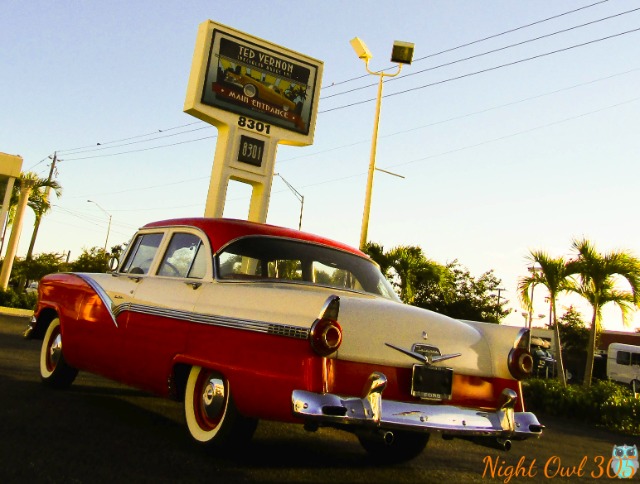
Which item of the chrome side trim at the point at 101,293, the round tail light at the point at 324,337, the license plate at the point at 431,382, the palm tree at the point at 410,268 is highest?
the palm tree at the point at 410,268

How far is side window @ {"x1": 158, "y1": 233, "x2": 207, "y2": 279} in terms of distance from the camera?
5.03 metres

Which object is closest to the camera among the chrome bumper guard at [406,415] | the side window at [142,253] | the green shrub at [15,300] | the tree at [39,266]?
the chrome bumper guard at [406,415]

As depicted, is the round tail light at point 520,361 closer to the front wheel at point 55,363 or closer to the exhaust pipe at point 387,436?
the exhaust pipe at point 387,436

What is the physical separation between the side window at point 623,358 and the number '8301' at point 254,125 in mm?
27603

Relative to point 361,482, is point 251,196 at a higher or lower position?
higher

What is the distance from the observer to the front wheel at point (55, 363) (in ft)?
21.5

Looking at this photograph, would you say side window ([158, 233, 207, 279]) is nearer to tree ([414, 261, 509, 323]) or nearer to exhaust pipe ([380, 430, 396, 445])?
exhaust pipe ([380, 430, 396, 445])

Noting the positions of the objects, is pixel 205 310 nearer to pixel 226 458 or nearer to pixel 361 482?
pixel 226 458

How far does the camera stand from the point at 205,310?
4477mm

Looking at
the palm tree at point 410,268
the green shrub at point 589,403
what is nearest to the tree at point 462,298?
the palm tree at point 410,268

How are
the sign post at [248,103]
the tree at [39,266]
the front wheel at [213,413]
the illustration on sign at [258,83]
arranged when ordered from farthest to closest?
the tree at [39,266], the illustration on sign at [258,83], the sign post at [248,103], the front wheel at [213,413]

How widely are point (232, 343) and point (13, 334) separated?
9.90 m

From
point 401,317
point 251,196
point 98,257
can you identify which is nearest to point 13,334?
point 251,196

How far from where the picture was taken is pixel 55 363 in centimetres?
669
